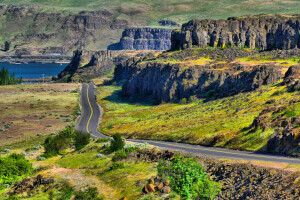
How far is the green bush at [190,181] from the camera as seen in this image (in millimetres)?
28070

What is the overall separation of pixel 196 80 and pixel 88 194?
8418cm

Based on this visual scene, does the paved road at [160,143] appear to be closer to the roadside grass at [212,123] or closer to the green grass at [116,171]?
the roadside grass at [212,123]

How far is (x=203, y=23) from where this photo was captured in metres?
155

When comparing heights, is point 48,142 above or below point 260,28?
below

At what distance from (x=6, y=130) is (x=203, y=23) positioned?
9606cm

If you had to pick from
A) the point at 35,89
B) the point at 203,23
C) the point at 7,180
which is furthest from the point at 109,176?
the point at 35,89

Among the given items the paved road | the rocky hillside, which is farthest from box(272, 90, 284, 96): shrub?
the paved road

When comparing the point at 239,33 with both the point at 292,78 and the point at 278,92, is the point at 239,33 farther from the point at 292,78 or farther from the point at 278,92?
the point at 278,92

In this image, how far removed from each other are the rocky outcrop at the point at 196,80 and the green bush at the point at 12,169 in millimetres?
62936

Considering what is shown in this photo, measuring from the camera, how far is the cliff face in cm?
14877

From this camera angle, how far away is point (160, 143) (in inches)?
2308

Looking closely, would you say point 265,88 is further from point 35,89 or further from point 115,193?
point 35,89

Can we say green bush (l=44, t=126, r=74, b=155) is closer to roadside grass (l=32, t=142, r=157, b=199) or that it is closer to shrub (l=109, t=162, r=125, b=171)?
roadside grass (l=32, t=142, r=157, b=199)

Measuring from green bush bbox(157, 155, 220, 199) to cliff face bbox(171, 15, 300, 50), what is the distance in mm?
123612
